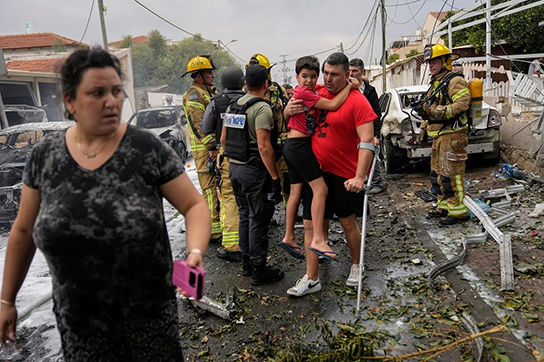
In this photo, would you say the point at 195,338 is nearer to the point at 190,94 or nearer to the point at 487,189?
the point at 190,94

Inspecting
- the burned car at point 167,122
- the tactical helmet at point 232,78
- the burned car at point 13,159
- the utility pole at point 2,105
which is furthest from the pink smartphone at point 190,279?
the burned car at point 167,122

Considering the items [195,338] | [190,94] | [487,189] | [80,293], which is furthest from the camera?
[487,189]

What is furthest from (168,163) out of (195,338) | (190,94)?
(190,94)

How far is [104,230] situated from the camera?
172 cm

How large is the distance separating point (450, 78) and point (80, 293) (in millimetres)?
5348

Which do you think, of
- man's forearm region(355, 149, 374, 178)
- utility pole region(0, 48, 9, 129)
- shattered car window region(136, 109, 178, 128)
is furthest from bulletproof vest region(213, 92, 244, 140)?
shattered car window region(136, 109, 178, 128)

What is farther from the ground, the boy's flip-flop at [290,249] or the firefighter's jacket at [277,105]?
the firefighter's jacket at [277,105]

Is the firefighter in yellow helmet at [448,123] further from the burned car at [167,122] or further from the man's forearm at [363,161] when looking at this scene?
the burned car at [167,122]

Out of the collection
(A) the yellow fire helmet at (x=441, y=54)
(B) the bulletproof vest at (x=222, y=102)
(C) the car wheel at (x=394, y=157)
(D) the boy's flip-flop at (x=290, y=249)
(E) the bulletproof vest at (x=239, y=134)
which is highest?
(A) the yellow fire helmet at (x=441, y=54)

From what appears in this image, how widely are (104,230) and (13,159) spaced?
7516 mm

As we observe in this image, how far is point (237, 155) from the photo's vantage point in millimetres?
4434

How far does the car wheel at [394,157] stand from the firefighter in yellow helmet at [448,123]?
300 cm

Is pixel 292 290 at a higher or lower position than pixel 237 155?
lower

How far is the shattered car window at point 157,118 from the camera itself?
14.4 m
